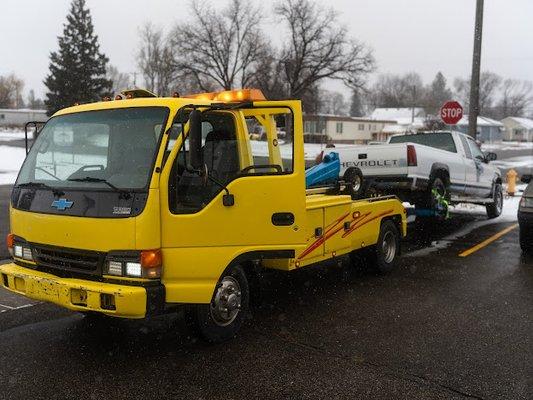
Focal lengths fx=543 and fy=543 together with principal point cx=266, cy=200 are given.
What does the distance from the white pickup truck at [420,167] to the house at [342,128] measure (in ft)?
178

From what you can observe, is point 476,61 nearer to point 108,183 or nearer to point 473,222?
point 473,222

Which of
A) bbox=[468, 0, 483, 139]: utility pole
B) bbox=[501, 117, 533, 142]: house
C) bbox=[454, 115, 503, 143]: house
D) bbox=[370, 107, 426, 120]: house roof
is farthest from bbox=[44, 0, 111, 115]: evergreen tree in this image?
bbox=[501, 117, 533, 142]: house

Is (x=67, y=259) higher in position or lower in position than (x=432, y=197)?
higher

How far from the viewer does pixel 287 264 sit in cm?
534

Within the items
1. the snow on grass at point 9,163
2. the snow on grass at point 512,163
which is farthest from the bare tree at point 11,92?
the snow on grass at point 512,163

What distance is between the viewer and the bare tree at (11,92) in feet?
374

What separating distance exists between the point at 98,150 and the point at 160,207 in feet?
2.92

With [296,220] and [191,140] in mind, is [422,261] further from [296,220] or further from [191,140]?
[191,140]

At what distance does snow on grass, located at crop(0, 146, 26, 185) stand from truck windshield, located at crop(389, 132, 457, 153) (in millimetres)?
16598

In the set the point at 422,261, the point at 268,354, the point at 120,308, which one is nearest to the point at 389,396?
the point at 268,354

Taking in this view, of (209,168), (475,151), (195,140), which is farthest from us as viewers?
(475,151)

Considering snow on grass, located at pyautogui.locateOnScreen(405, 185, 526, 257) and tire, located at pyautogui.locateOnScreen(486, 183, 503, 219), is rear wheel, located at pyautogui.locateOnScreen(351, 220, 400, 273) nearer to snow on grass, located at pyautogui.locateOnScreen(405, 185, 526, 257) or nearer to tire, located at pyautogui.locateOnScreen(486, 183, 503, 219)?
snow on grass, located at pyautogui.locateOnScreen(405, 185, 526, 257)

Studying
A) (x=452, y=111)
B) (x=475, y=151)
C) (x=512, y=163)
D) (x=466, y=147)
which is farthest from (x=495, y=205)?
(x=512, y=163)

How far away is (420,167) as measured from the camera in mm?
9492
